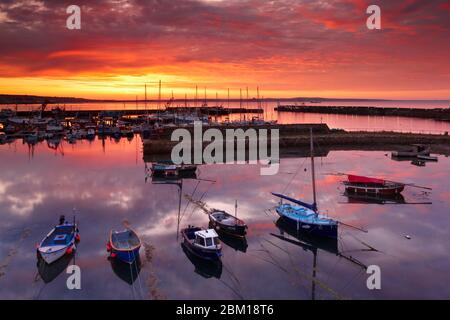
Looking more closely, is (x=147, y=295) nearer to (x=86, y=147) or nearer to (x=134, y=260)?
(x=134, y=260)

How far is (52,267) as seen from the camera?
23469 millimetres

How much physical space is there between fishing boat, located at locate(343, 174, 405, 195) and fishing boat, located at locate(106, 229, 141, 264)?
79.2 ft

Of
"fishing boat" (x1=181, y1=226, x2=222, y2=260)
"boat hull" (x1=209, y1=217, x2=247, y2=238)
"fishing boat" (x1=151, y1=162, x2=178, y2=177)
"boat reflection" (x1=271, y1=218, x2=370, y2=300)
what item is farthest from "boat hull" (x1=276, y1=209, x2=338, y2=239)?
"fishing boat" (x1=151, y1=162, x2=178, y2=177)

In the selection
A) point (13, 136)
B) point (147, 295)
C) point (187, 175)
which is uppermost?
point (13, 136)

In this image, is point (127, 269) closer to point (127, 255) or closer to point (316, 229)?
point (127, 255)

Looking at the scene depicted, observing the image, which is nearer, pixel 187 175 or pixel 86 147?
pixel 187 175

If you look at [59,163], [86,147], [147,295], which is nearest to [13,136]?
[86,147]

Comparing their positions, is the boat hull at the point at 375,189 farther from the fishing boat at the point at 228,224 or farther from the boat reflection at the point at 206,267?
the boat reflection at the point at 206,267

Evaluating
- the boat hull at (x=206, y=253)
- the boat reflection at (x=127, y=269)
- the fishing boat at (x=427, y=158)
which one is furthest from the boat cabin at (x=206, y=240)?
the fishing boat at (x=427, y=158)

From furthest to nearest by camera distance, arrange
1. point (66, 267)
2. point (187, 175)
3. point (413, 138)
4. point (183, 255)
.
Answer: point (413, 138), point (187, 175), point (183, 255), point (66, 267)

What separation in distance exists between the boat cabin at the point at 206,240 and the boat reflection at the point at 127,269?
3.79 m

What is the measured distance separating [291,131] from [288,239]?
55910 mm

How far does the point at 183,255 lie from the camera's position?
81.8 ft

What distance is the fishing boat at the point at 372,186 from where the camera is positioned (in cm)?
3872
